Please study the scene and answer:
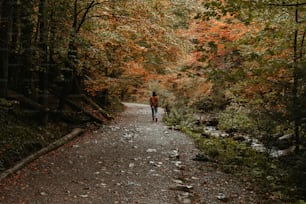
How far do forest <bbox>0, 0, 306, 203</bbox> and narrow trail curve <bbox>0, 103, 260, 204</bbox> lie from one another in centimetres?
77

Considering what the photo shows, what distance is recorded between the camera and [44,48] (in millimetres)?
11391

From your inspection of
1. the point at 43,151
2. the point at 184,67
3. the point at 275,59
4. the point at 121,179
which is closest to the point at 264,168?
the point at 275,59

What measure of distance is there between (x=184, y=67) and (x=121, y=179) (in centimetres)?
437

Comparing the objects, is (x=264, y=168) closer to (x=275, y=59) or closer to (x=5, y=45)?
(x=275, y=59)

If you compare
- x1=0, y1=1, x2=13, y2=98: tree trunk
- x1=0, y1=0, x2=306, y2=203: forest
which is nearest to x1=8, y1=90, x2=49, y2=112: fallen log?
x1=0, y1=0, x2=306, y2=203: forest

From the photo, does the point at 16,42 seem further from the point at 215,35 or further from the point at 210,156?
the point at 215,35

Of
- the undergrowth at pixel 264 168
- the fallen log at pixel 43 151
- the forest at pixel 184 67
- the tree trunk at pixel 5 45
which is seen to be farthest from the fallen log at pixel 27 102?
the undergrowth at pixel 264 168

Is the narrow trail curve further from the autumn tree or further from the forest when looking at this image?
the autumn tree

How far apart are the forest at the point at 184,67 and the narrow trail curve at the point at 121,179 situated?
77 cm

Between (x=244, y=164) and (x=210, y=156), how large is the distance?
4.32ft

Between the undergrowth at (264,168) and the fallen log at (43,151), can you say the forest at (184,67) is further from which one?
the fallen log at (43,151)

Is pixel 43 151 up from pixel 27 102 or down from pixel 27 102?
down

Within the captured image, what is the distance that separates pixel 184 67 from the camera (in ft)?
33.5

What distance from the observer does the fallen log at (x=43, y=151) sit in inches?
294
